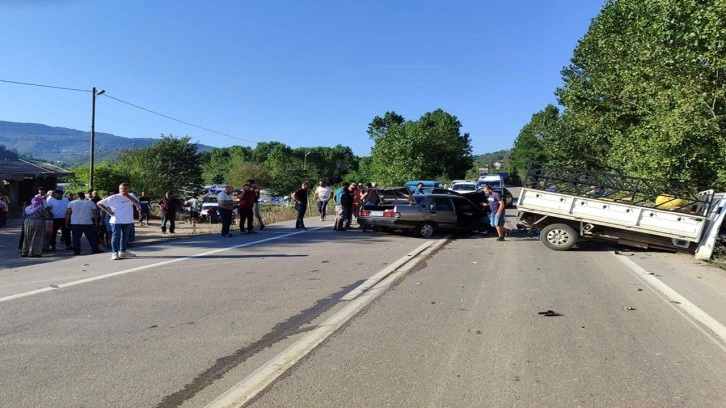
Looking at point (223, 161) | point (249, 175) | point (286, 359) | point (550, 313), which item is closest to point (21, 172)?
point (286, 359)

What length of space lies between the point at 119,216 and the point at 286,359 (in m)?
7.39

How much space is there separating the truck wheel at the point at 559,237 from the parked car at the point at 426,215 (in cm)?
328

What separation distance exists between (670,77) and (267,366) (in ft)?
47.8

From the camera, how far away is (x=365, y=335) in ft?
17.2

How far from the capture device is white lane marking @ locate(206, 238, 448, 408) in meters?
3.70

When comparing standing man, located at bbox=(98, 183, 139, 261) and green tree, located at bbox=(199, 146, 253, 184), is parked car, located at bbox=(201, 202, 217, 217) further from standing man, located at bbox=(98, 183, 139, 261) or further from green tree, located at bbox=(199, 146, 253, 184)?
green tree, located at bbox=(199, 146, 253, 184)

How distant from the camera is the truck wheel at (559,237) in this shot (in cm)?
1213

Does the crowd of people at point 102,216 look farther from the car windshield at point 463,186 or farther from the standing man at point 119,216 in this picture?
the car windshield at point 463,186

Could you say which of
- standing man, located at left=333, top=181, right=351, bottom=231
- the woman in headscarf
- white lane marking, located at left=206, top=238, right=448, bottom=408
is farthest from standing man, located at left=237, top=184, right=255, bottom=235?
white lane marking, located at left=206, top=238, right=448, bottom=408

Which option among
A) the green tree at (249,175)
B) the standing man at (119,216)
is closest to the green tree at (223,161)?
the green tree at (249,175)

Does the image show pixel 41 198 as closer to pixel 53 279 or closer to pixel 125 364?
pixel 53 279

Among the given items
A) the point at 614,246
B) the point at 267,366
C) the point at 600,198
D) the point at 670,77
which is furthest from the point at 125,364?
the point at 670,77

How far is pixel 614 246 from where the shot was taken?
13445 millimetres

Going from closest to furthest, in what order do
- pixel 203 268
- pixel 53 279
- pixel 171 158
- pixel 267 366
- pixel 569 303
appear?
pixel 267 366 → pixel 569 303 → pixel 53 279 → pixel 203 268 → pixel 171 158
